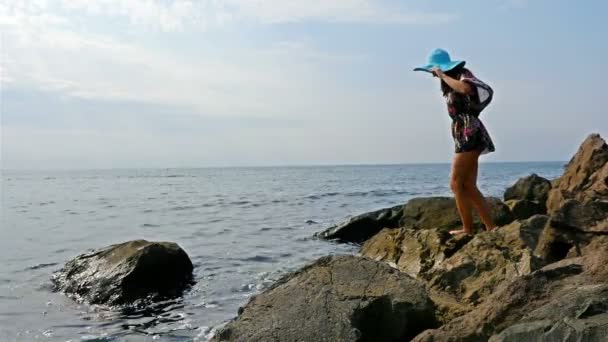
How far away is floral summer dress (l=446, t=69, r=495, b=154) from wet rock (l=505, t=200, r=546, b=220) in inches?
136

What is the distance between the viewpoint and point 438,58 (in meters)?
6.55

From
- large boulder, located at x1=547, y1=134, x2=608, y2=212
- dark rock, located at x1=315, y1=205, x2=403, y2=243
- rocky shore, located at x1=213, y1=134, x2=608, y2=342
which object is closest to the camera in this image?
rocky shore, located at x1=213, y1=134, x2=608, y2=342

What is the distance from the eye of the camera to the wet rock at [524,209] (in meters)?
9.59

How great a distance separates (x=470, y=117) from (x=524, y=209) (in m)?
3.97

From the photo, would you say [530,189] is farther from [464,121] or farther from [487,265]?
[487,265]

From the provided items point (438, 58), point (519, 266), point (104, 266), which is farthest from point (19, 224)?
point (519, 266)

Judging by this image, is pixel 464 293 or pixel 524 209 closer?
pixel 464 293

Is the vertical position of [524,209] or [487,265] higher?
[524,209]

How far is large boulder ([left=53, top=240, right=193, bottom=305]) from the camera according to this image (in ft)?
24.3

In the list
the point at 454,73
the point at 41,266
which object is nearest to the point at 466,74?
the point at 454,73

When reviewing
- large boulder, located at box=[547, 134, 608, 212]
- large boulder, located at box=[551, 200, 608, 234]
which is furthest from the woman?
large boulder, located at box=[547, 134, 608, 212]

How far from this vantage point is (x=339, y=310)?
4227mm

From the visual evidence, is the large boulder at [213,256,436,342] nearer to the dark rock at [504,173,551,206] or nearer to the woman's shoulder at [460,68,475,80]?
the woman's shoulder at [460,68,475,80]

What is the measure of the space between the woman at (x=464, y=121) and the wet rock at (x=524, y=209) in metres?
3.23
